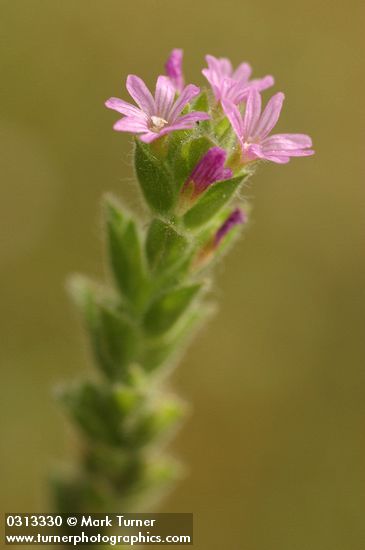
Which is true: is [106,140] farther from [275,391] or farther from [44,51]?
[275,391]

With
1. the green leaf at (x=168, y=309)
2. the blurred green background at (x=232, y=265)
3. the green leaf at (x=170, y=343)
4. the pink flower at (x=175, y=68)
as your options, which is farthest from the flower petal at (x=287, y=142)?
the blurred green background at (x=232, y=265)

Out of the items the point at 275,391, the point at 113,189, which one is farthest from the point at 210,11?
the point at 275,391

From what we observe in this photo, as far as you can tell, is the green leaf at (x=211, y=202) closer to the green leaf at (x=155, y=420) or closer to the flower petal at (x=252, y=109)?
the flower petal at (x=252, y=109)

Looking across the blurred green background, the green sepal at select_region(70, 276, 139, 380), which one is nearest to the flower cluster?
the green sepal at select_region(70, 276, 139, 380)

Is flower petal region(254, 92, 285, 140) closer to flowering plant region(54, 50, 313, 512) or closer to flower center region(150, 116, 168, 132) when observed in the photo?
flowering plant region(54, 50, 313, 512)

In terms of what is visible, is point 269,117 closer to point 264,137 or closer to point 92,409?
point 264,137

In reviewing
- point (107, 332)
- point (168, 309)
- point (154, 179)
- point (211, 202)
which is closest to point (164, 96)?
point (154, 179)
